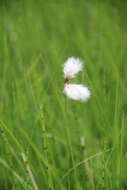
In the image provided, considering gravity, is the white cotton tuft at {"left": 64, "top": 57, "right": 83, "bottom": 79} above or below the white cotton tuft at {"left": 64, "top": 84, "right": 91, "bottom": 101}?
above

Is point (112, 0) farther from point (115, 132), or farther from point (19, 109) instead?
point (115, 132)

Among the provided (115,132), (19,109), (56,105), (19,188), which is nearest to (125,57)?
(56,105)

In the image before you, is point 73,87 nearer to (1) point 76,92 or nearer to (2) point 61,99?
(1) point 76,92

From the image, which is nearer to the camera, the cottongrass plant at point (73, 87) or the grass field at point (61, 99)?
the cottongrass plant at point (73, 87)

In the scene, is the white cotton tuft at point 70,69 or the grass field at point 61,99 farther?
the grass field at point 61,99

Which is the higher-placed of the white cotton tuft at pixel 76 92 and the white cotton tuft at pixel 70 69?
the white cotton tuft at pixel 70 69
